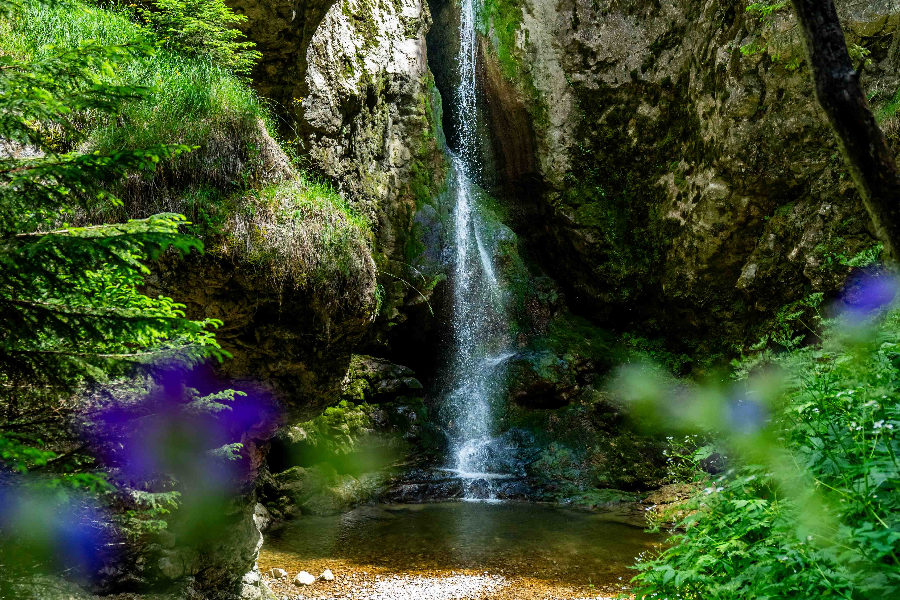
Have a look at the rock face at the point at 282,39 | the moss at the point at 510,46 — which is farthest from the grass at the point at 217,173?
the moss at the point at 510,46

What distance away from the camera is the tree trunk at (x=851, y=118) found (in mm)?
2613

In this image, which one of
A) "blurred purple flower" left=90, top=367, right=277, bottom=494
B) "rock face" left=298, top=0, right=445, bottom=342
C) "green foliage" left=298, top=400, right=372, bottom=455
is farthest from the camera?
"green foliage" left=298, top=400, right=372, bottom=455

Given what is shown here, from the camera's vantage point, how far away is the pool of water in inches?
255

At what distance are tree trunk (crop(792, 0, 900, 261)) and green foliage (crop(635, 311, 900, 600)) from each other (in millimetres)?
636

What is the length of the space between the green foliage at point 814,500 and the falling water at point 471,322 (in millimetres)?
7633

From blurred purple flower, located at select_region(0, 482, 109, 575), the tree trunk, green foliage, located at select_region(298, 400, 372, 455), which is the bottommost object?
green foliage, located at select_region(298, 400, 372, 455)

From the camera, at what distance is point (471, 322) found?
1295 cm

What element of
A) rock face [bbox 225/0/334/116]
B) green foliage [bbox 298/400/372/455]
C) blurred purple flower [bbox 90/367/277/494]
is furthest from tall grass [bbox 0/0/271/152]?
green foliage [bbox 298/400/372/455]

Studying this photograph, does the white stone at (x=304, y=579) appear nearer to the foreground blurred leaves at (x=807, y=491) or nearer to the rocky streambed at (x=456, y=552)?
the rocky streambed at (x=456, y=552)

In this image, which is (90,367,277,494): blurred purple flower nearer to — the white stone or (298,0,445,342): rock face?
the white stone

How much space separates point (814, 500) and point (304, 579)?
17.5ft

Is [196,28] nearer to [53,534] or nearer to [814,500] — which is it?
[53,534]

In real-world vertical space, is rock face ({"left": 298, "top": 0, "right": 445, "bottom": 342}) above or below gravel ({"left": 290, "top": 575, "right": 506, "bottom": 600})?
above

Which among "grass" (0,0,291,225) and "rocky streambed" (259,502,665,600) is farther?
"rocky streambed" (259,502,665,600)
